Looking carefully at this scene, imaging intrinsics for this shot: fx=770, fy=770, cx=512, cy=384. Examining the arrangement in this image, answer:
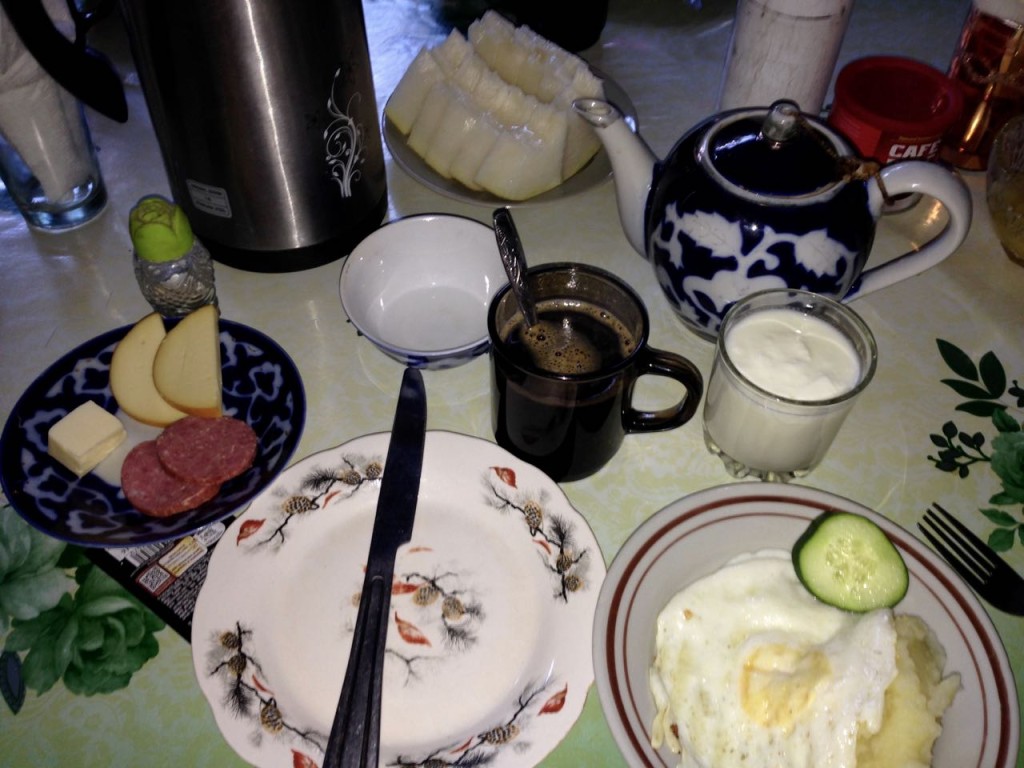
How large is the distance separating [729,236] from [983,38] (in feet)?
1.93

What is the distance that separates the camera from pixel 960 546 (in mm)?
721

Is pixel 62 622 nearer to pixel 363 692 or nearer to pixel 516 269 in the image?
pixel 363 692

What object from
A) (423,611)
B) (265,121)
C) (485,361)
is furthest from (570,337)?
(265,121)

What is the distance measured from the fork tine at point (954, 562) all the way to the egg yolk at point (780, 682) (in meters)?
0.21

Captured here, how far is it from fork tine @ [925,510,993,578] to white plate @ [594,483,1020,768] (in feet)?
0.35

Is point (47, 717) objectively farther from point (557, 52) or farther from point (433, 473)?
point (557, 52)

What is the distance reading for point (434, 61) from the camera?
3.49 ft

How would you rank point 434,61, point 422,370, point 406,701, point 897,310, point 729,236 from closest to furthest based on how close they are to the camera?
point 406,701, point 729,236, point 422,370, point 897,310, point 434,61

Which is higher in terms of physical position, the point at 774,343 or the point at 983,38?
the point at 983,38

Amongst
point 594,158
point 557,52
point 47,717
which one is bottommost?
point 47,717

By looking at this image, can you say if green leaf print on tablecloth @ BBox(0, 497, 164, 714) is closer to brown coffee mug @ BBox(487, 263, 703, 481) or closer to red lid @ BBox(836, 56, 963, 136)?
brown coffee mug @ BBox(487, 263, 703, 481)

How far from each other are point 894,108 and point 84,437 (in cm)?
102

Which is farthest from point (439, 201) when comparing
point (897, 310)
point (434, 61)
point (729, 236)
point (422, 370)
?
point (897, 310)

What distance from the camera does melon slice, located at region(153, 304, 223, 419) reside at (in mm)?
773
